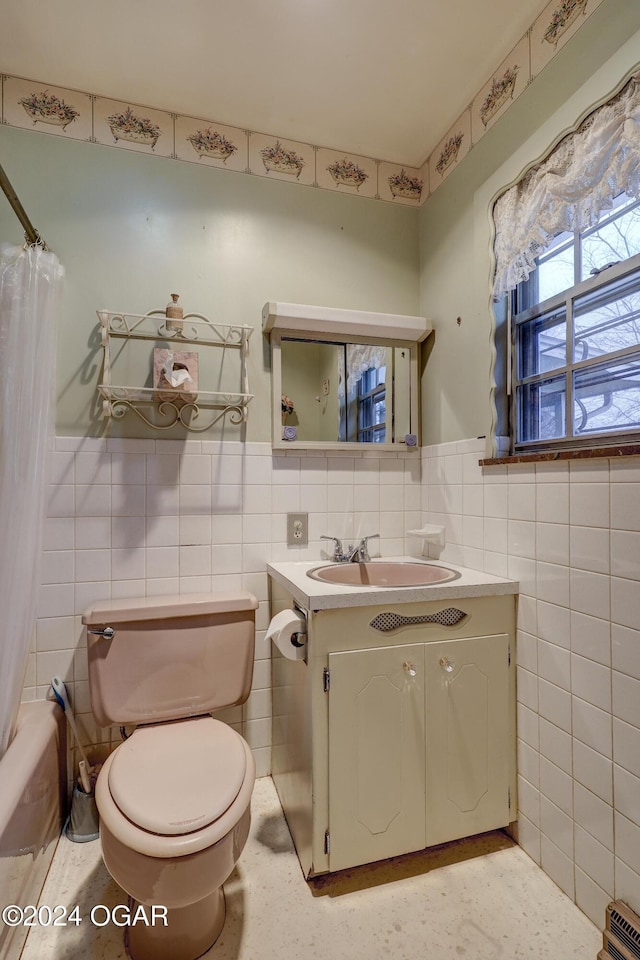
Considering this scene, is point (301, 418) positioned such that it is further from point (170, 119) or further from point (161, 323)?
point (170, 119)

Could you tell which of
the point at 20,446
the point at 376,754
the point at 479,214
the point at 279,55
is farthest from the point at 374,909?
the point at 279,55

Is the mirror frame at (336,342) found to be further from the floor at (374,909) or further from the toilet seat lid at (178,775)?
the floor at (374,909)

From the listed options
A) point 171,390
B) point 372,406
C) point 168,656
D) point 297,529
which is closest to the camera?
point 168,656

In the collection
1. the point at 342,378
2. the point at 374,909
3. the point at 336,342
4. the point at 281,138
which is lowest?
the point at 374,909

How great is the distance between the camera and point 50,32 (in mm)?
1384

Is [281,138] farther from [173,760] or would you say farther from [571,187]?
[173,760]

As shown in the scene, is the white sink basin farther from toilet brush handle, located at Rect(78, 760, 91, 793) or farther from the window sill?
toilet brush handle, located at Rect(78, 760, 91, 793)

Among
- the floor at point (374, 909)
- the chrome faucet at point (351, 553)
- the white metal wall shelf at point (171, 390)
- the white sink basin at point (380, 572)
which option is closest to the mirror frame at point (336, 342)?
the white metal wall shelf at point (171, 390)

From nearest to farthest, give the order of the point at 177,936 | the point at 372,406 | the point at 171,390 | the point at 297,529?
the point at 177,936 < the point at 171,390 < the point at 297,529 < the point at 372,406

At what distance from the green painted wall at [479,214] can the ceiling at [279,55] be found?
0.23 m

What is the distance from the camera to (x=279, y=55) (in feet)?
4.82

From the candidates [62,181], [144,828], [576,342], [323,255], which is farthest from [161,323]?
[144,828]

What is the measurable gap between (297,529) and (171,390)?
0.70m

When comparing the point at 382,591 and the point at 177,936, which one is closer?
the point at 177,936
